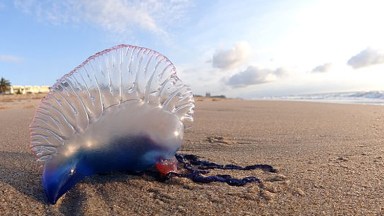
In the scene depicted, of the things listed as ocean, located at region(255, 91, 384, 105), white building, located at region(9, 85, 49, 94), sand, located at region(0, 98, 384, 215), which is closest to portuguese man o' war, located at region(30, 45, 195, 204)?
sand, located at region(0, 98, 384, 215)

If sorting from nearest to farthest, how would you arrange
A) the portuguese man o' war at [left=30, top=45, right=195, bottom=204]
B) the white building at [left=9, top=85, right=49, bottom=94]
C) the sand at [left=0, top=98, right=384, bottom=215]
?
the sand at [left=0, top=98, right=384, bottom=215]
the portuguese man o' war at [left=30, top=45, right=195, bottom=204]
the white building at [left=9, top=85, right=49, bottom=94]

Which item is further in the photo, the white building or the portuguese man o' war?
the white building

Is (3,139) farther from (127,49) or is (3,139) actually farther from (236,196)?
(236,196)

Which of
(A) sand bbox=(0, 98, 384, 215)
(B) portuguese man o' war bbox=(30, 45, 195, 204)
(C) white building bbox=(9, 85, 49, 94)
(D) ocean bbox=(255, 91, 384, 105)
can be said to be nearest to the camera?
(A) sand bbox=(0, 98, 384, 215)

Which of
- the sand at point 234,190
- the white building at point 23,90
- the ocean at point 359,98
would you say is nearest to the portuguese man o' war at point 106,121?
the sand at point 234,190

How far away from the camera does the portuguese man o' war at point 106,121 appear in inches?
72.7

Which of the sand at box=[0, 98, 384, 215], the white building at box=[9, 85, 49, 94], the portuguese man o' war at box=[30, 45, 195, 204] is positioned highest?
the white building at box=[9, 85, 49, 94]

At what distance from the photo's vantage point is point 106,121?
6.26ft

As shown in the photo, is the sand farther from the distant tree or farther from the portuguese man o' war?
the distant tree

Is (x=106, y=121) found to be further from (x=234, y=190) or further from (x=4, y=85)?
(x=4, y=85)

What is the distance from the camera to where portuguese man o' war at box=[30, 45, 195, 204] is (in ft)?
6.06

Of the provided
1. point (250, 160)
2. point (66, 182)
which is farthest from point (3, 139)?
point (250, 160)

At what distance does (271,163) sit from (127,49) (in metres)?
1.43

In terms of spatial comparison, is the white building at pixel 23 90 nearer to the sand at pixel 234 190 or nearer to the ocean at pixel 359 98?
the ocean at pixel 359 98
